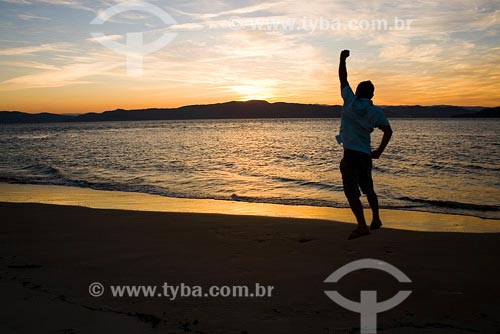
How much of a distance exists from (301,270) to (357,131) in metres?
2.02

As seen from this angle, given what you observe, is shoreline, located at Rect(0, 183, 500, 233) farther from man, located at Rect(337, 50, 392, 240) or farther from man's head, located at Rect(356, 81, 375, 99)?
man's head, located at Rect(356, 81, 375, 99)

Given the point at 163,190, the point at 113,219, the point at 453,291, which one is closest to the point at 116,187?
the point at 163,190

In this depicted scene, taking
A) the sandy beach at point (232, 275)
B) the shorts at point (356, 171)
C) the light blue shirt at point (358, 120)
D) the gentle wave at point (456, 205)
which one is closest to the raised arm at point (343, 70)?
the light blue shirt at point (358, 120)

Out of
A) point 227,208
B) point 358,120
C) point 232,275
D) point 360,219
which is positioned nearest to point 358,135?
point 358,120

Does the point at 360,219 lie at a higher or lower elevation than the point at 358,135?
lower

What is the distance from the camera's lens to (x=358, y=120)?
5539 millimetres

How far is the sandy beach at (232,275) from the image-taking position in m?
3.84

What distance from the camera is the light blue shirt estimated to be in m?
5.43

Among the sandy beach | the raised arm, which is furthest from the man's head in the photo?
the sandy beach

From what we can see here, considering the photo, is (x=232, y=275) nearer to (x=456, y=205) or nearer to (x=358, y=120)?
(x=358, y=120)

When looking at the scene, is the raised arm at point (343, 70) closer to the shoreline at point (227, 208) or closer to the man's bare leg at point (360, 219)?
the man's bare leg at point (360, 219)

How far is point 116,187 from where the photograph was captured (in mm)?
15891

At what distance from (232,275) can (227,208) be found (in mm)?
6387

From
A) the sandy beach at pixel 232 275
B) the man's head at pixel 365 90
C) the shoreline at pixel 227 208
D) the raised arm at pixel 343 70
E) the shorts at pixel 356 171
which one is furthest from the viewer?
the shoreline at pixel 227 208
